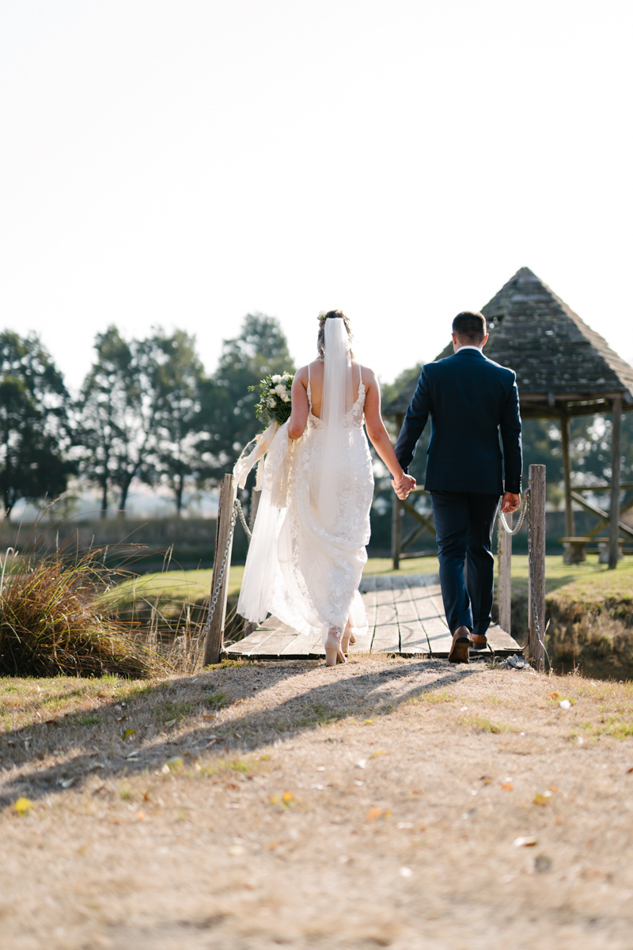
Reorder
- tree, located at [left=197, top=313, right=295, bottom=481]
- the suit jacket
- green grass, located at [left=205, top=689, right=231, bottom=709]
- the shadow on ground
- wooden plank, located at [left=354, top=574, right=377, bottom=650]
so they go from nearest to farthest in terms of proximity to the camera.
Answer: the shadow on ground, green grass, located at [left=205, top=689, right=231, bottom=709], the suit jacket, wooden plank, located at [left=354, top=574, right=377, bottom=650], tree, located at [left=197, top=313, right=295, bottom=481]

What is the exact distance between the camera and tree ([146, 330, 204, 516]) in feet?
141

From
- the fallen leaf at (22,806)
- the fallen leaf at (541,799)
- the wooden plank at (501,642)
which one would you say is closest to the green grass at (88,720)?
the fallen leaf at (22,806)

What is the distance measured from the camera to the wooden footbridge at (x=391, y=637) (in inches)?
242

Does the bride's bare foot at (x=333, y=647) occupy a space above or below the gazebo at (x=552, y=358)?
below

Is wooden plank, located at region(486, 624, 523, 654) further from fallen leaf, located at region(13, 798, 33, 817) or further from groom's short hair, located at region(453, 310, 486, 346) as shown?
fallen leaf, located at region(13, 798, 33, 817)

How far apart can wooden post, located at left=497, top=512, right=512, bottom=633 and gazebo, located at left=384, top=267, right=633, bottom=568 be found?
6.17 m

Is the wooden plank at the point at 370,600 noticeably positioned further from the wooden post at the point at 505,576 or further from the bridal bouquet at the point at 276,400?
the bridal bouquet at the point at 276,400

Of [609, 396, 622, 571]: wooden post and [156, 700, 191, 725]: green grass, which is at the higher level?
[609, 396, 622, 571]: wooden post

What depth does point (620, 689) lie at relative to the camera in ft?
17.2

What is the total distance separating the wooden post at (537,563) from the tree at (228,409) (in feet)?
115

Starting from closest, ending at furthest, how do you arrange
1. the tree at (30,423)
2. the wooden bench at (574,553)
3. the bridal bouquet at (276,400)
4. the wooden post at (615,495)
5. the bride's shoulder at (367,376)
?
1. the bride's shoulder at (367,376)
2. the bridal bouquet at (276,400)
3. the wooden post at (615,495)
4. the wooden bench at (574,553)
5. the tree at (30,423)

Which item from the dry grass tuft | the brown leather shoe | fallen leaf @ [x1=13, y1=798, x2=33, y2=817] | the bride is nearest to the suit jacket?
the bride

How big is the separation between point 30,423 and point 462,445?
3893cm

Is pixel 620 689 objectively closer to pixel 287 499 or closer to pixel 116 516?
pixel 287 499
